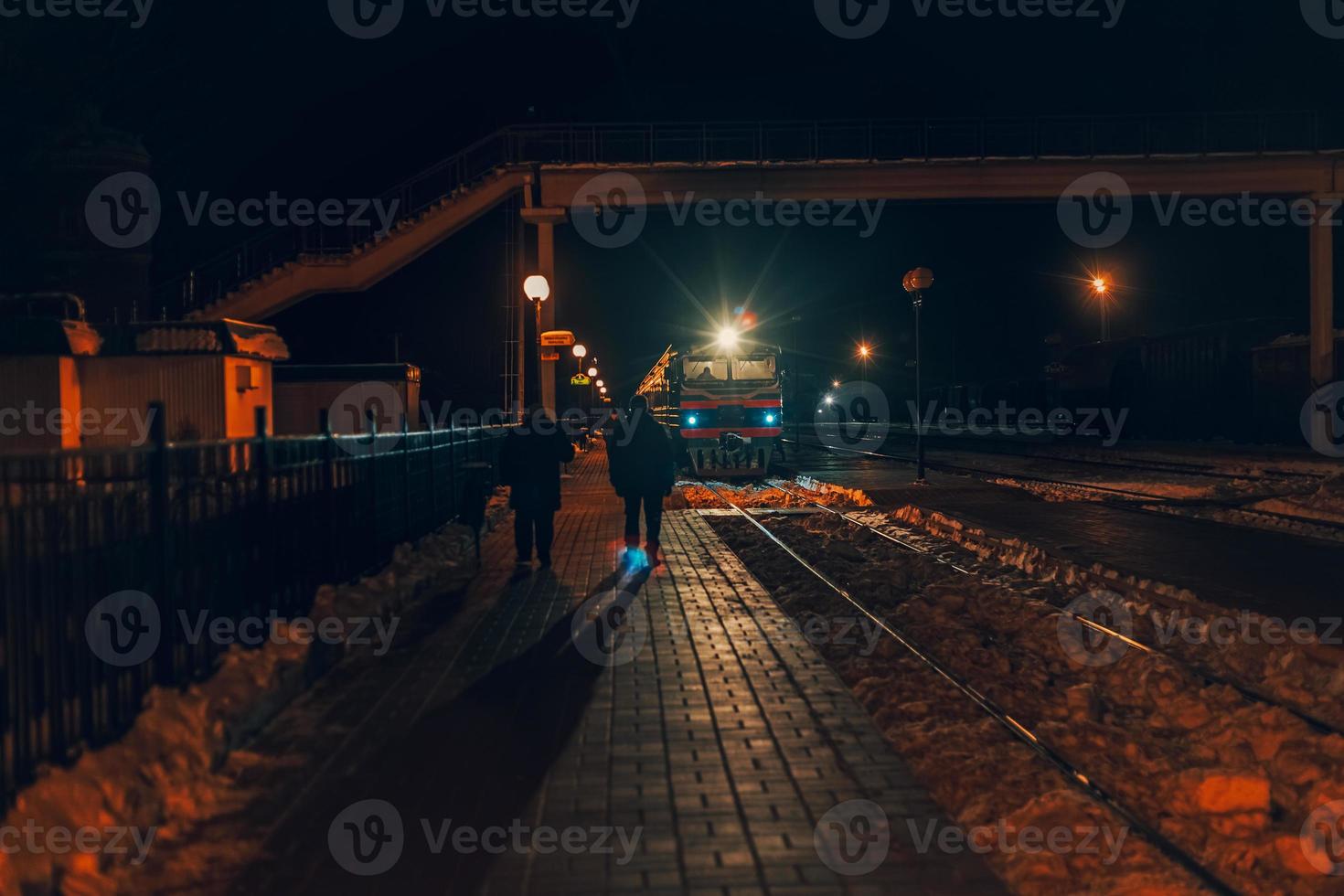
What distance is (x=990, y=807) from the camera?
5.13m

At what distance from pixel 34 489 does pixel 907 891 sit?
395cm

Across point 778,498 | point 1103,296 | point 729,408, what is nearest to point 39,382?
point 778,498

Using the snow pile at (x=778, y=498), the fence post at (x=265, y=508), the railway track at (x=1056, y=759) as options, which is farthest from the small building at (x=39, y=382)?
the railway track at (x=1056, y=759)

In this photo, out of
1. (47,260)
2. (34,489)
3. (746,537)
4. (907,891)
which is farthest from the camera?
(47,260)

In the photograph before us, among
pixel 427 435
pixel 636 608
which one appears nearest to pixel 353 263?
pixel 427 435

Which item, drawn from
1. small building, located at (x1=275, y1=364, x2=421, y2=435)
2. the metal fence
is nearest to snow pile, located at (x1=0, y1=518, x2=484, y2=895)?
the metal fence

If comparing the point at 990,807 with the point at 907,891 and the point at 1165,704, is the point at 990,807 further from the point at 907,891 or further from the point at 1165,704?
the point at 1165,704

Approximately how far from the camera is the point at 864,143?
3378cm

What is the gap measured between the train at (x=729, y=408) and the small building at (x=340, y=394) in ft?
23.2

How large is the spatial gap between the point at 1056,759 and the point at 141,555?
16.1 ft

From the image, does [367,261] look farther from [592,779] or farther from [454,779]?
[592,779]

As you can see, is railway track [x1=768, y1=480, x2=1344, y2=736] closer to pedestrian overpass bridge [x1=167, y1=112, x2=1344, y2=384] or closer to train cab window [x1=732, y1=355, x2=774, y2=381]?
train cab window [x1=732, y1=355, x2=774, y2=381]

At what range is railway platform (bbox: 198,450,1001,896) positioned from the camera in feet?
14.5

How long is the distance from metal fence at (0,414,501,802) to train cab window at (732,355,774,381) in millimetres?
19764
